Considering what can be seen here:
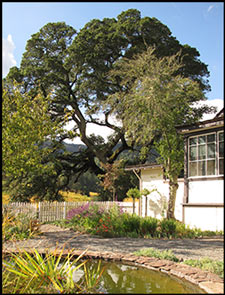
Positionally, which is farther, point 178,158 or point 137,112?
point 178,158

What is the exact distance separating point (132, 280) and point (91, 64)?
1726cm

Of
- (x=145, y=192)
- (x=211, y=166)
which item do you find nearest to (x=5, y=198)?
(x=145, y=192)

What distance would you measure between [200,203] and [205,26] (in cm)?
205

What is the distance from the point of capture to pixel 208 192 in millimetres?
3084

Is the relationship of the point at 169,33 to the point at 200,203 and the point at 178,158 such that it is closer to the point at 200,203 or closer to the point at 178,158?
the point at 178,158

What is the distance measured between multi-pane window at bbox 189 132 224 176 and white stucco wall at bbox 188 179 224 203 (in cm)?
13

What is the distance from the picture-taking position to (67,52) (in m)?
21.4

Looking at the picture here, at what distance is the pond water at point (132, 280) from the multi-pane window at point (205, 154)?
5.16 ft

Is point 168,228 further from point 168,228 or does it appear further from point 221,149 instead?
point 221,149

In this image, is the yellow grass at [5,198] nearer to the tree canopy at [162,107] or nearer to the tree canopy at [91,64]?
the tree canopy at [91,64]

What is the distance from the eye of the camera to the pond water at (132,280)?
13.9 feet

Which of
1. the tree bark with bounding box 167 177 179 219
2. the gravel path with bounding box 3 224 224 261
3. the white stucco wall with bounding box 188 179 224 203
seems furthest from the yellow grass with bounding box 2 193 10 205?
the white stucco wall with bounding box 188 179 224 203

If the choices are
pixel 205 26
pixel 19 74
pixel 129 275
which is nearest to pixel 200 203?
pixel 205 26

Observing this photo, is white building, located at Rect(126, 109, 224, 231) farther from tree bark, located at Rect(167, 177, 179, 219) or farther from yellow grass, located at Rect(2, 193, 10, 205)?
yellow grass, located at Rect(2, 193, 10, 205)
